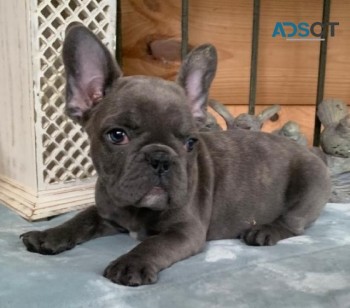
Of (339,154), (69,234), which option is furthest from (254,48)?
(69,234)

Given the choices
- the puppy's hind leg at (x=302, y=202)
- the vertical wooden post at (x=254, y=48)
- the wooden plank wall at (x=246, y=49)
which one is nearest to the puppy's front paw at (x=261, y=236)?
the puppy's hind leg at (x=302, y=202)

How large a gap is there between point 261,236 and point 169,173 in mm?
475

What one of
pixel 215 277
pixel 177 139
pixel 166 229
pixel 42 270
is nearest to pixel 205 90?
pixel 177 139

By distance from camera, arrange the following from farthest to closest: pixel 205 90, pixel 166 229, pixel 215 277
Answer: pixel 205 90 < pixel 166 229 < pixel 215 277

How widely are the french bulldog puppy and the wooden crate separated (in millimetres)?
334

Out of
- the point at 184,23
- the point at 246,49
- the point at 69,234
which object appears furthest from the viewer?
the point at 246,49

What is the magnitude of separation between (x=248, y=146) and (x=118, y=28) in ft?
3.19

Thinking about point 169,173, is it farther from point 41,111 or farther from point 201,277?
point 41,111

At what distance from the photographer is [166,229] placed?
5.45 feet

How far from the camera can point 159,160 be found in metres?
1.47

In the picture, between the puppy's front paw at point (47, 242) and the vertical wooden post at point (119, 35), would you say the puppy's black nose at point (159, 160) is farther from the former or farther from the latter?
the vertical wooden post at point (119, 35)

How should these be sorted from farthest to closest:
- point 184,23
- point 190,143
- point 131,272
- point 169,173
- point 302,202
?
point 184,23 → point 302,202 → point 190,143 → point 169,173 → point 131,272

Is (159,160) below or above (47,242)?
above

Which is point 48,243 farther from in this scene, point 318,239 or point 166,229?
point 318,239
